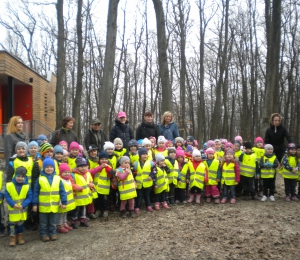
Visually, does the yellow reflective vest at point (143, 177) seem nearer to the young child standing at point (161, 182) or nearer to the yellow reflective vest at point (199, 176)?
the young child standing at point (161, 182)

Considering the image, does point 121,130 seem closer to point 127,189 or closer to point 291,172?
point 127,189

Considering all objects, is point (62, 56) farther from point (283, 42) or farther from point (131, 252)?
point (283, 42)

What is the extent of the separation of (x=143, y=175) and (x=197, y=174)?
156 centimetres

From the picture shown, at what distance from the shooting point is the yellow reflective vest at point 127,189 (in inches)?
253

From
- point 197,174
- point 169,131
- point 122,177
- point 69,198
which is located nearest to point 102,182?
point 122,177

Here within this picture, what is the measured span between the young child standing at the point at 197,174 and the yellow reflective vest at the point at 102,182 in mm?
2265

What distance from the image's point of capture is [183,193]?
25.0 ft

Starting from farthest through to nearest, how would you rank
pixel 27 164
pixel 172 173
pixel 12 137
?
pixel 172 173 → pixel 12 137 → pixel 27 164

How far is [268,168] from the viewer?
7.55 m

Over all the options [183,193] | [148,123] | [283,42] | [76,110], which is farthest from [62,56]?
[283,42]

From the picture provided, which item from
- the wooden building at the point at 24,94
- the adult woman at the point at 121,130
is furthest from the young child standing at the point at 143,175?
the wooden building at the point at 24,94

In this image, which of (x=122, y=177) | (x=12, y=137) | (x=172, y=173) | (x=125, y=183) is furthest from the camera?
(x=172, y=173)

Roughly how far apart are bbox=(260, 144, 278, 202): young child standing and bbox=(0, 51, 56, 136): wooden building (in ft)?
43.4

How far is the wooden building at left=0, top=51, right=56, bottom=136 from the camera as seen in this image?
52.9ft
